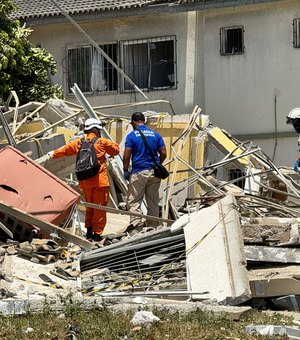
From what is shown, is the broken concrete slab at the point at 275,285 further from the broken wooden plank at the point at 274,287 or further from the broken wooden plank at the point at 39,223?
the broken wooden plank at the point at 39,223

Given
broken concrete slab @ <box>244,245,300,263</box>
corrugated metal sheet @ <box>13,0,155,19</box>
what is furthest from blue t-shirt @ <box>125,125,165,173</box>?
corrugated metal sheet @ <box>13,0,155,19</box>

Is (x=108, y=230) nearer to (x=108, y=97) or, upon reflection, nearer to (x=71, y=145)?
(x=71, y=145)

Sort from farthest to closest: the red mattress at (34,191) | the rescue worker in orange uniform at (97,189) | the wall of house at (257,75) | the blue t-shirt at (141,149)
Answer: the wall of house at (257,75), the blue t-shirt at (141,149), the rescue worker in orange uniform at (97,189), the red mattress at (34,191)

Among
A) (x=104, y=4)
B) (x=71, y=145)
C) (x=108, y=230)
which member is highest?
(x=104, y=4)

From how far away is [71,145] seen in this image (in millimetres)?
14820

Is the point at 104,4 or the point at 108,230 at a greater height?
the point at 104,4

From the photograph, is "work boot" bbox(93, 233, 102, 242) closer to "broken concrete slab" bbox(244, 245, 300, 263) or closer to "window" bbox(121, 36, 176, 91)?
"broken concrete slab" bbox(244, 245, 300, 263)

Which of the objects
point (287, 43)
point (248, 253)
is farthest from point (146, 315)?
point (287, 43)

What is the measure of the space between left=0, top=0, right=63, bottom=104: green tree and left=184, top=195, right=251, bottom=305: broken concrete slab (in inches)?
434

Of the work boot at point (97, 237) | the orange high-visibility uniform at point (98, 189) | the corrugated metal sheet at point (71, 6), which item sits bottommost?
the work boot at point (97, 237)

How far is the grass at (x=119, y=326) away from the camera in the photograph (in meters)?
8.70

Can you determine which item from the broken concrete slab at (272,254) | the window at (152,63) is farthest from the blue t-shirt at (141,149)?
the window at (152,63)

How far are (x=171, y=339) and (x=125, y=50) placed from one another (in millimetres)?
18292

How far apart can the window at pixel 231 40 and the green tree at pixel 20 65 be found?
147 inches
